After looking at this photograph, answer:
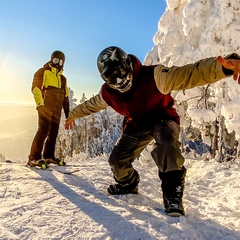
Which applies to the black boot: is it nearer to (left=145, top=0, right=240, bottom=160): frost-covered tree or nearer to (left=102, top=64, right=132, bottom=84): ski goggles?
(left=102, top=64, right=132, bottom=84): ski goggles

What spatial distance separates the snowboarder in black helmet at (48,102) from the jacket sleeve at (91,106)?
5.94 feet

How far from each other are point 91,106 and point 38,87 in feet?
7.92

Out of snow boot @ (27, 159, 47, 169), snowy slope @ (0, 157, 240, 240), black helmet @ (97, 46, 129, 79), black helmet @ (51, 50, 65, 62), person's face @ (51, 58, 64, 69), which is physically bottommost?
snowy slope @ (0, 157, 240, 240)

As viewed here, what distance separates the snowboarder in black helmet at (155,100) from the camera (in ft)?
9.66

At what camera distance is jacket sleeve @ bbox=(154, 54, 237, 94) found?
8.83 feet

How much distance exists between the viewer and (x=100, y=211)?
3.04 metres

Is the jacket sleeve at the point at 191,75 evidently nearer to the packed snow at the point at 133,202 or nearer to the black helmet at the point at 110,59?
the black helmet at the point at 110,59

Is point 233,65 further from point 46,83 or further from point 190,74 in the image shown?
point 46,83

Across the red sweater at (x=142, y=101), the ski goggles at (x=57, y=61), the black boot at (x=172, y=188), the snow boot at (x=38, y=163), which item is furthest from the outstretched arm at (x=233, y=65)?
the ski goggles at (x=57, y=61)

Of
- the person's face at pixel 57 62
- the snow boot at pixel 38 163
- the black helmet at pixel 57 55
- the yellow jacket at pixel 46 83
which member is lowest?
the snow boot at pixel 38 163

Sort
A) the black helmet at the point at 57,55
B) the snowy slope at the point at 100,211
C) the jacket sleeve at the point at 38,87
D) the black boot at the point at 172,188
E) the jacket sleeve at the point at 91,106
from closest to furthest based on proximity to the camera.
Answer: the snowy slope at the point at 100,211 → the black boot at the point at 172,188 → the jacket sleeve at the point at 91,106 → the jacket sleeve at the point at 38,87 → the black helmet at the point at 57,55

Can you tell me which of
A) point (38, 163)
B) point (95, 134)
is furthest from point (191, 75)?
point (95, 134)

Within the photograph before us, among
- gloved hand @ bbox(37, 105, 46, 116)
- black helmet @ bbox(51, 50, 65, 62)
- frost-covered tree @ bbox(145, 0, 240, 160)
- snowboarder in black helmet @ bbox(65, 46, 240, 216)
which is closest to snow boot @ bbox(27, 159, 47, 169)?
gloved hand @ bbox(37, 105, 46, 116)

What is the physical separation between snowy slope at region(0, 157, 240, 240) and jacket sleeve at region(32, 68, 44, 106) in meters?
1.76
